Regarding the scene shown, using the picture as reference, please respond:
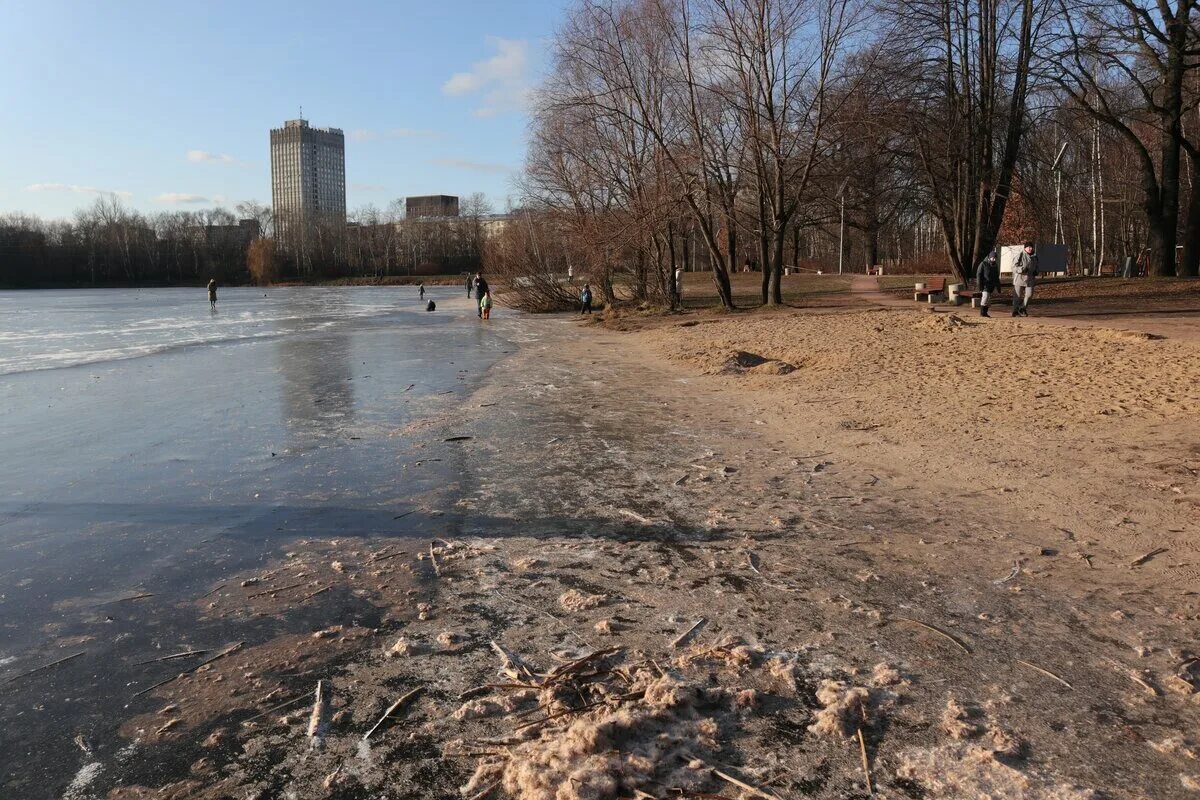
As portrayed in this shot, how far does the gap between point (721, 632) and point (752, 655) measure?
31 centimetres

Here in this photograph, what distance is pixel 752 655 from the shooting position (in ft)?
13.3

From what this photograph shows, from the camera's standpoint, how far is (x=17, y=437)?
10430 mm

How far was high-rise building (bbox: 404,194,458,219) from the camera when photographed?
512 feet

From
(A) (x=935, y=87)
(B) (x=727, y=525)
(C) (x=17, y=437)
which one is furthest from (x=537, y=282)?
(B) (x=727, y=525)

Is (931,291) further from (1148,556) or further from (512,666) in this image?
(512,666)

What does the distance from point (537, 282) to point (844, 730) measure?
35.9 meters

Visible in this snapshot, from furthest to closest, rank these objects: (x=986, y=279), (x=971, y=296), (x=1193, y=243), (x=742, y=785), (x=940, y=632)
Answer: (x=1193, y=243)
(x=971, y=296)
(x=986, y=279)
(x=940, y=632)
(x=742, y=785)

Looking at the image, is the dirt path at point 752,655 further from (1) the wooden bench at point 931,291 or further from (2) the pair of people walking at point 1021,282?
(1) the wooden bench at point 931,291

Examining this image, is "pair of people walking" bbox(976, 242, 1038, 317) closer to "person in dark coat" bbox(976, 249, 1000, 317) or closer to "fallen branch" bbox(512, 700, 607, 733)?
"person in dark coat" bbox(976, 249, 1000, 317)

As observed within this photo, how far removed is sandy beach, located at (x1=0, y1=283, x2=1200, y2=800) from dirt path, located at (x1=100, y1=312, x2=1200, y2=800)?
A: 0.02 metres

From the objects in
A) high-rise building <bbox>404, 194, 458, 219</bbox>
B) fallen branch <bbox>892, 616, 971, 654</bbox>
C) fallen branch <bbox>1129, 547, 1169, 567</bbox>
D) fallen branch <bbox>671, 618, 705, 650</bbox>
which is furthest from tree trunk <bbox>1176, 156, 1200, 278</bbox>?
high-rise building <bbox>404, 194, 458, 219</bbox>

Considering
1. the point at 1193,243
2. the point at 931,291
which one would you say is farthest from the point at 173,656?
the point at 1193,243

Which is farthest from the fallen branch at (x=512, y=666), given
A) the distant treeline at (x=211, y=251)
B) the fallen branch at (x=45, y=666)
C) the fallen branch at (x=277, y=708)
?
the distant treeline at (x=211, y=251)

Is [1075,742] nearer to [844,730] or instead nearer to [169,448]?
[844,730]
